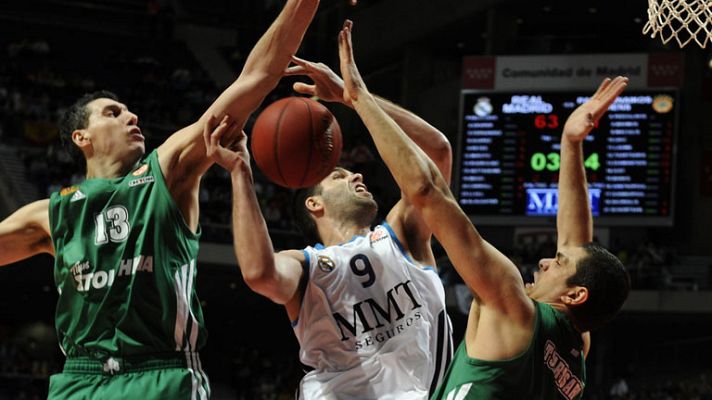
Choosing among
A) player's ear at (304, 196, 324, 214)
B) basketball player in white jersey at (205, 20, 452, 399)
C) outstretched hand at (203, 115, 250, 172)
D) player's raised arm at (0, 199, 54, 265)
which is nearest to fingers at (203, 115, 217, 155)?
Answer: outstretched hand at (203, 115, 250, 172)

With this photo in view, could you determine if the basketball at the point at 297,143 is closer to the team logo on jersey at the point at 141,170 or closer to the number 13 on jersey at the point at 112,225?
the team logo on jersey at the point at 141,170

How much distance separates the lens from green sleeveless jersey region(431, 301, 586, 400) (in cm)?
340

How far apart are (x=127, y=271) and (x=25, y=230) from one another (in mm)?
610

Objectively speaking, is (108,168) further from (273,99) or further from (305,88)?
(273,99)

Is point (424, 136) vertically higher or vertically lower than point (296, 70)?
lower

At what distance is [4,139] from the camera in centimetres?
1797

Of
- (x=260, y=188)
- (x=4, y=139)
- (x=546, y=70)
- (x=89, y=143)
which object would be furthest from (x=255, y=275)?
(x=260, y=188)

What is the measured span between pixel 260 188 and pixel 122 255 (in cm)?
1648

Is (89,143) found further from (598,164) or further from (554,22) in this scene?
(554,22)

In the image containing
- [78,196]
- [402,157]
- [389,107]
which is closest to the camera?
[402,157]

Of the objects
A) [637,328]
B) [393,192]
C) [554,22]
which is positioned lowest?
[637,328]

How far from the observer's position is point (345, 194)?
481 cm

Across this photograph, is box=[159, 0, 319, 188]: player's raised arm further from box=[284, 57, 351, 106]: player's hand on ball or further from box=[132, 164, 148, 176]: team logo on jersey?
box=[284, 57, 351, 106]: player's hand on ball

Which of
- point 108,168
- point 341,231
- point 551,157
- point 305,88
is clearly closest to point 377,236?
point 341,231
